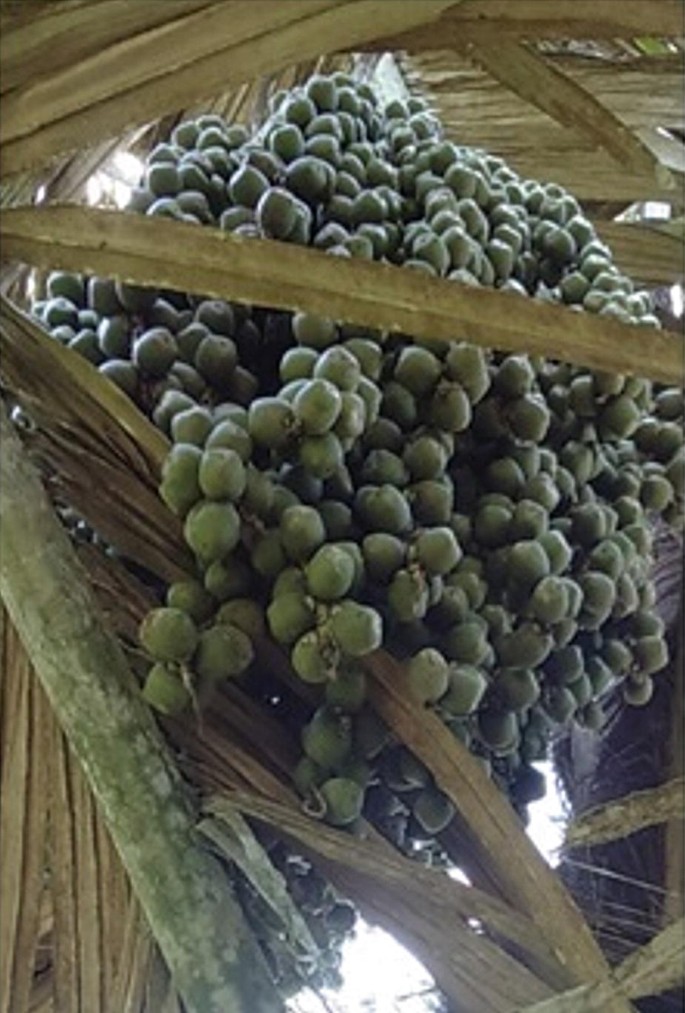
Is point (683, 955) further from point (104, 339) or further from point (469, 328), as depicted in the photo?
point (104, 339)

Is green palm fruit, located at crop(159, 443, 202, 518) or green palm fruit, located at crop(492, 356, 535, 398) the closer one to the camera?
green palm fruit, located at crop(159, 443, 202, 518)

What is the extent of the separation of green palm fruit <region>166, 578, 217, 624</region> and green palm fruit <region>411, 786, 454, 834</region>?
0.55 ft

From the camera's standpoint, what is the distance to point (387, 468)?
3.49 ft

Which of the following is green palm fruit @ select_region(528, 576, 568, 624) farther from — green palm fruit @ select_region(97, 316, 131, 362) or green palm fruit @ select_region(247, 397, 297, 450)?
green palm fruit @ select_region(97, 316, 131, 362)

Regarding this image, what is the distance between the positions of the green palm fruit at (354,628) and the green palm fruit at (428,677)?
0.16 ft

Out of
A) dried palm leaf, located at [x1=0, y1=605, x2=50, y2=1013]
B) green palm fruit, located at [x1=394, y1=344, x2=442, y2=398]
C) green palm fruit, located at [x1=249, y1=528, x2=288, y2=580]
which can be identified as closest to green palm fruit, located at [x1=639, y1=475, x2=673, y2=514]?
green palm fruit, located at [x1=394, y1=344, x2=442, y2=398]

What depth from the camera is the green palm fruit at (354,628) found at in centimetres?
99

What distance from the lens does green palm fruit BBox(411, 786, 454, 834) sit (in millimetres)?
1061

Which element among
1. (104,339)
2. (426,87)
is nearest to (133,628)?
(104,339)

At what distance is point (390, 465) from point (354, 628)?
0.12 m

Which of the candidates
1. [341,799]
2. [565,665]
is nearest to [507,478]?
[565,665]

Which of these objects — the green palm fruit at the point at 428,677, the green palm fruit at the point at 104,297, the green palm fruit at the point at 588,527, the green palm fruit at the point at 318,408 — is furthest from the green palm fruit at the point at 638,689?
the green palm fruit at the point at 104,297

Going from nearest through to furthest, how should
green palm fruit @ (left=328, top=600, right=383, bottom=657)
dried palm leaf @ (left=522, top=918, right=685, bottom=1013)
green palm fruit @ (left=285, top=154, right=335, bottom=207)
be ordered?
dried palm leaf @ (left=522, top=918, right=685, bottom=1013), green palm fruit @ (left=328, top=600, right=383, bottom=657), green palm fruit @ (left=285, top=154, right=335, bottom=207)

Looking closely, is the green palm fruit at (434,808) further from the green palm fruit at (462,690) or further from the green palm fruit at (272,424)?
the green palm fruit at (272,424)
